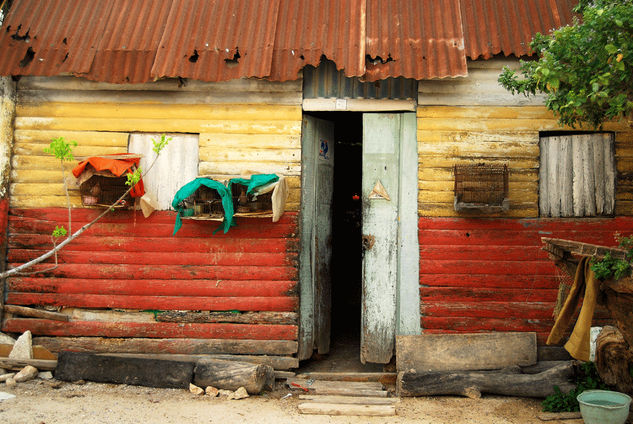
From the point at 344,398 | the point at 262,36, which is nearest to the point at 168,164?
the point at 262,36

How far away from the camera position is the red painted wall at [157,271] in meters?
6.53

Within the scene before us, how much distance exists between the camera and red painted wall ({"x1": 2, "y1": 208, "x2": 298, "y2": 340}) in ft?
21.4

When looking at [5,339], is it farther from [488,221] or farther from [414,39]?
[414,39]

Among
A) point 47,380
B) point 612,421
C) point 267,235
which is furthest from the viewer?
point 267,235

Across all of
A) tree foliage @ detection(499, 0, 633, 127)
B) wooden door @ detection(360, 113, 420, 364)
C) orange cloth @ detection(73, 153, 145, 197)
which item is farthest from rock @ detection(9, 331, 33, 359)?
tree foliage @ detection(499, 0, 633, 127)

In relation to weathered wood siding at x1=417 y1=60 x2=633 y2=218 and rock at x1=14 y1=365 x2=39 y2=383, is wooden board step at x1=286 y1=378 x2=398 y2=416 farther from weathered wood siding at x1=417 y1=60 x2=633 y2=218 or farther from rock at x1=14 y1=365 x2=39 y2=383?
rock at x1=14 y1=365 x2=39 y2=383

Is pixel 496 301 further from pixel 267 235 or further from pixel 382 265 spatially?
pixel 267 235

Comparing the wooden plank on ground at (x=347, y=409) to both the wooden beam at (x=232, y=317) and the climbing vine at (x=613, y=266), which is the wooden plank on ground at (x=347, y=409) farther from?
the climbing vine at (x=613, y=266)

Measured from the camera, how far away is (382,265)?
259 inches

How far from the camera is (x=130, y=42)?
21.4 ft

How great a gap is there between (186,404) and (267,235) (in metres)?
2.18

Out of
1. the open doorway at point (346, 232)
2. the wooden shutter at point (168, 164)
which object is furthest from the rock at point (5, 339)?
the open doorway at point (346, 232)

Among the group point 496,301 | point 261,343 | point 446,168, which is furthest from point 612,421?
point 261,343

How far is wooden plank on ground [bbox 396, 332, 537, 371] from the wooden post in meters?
5.16
